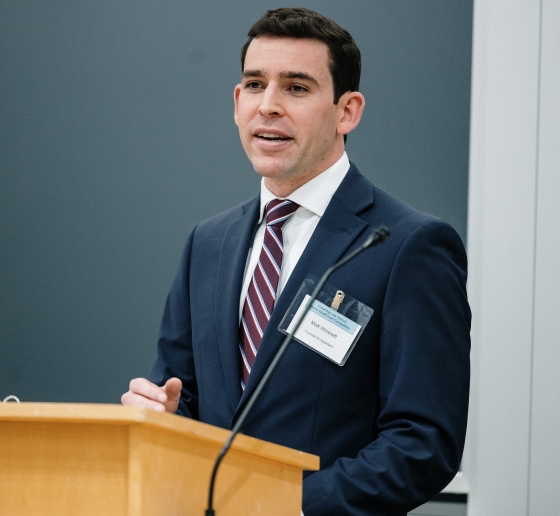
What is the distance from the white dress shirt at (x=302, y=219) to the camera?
184cm

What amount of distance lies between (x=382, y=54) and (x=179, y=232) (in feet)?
3.07

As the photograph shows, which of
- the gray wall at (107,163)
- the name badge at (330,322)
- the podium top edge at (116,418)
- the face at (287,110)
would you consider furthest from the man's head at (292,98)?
the podium top edge at (116,418)

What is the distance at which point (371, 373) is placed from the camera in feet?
5.65

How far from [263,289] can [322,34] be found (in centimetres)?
64

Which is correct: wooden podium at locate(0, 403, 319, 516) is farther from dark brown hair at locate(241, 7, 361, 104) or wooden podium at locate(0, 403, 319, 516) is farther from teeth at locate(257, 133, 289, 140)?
dark brown hair at locate(241, 7, 361, 104)

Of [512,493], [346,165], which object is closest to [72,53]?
[346,165]

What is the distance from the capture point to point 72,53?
290cm

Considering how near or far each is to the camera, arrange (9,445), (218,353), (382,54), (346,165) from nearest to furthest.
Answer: (9,445)
(218,353)
(346,165)
(382,54)

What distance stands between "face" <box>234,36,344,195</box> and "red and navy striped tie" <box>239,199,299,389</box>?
0.09 meters

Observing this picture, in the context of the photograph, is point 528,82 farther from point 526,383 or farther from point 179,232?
point 179,232

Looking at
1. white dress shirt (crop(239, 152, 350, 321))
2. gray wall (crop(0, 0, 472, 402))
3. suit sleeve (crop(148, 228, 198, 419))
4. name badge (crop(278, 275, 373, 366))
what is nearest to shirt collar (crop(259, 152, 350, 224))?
white dress shirt (crop(239, 152, 350, 321))

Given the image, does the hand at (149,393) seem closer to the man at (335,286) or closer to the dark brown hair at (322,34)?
the man at (335,286)

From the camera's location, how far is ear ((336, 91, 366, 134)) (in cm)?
199

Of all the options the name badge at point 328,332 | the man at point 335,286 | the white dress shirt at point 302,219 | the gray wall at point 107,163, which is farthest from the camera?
the gray wall at point 107,163
